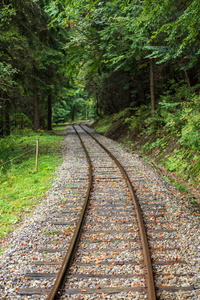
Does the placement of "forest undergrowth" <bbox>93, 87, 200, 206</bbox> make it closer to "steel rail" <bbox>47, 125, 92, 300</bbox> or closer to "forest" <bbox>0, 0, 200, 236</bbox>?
"forest" <bbox>0, 0, 200, 236</bbox>

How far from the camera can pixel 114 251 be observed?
413cm

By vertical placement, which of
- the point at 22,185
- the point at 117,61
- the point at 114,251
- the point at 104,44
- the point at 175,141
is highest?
the point at 104,44

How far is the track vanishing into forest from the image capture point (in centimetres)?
324

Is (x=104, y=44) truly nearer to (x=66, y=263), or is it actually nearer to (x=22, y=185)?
(x=22, y=185)

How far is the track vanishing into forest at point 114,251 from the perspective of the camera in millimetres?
3240

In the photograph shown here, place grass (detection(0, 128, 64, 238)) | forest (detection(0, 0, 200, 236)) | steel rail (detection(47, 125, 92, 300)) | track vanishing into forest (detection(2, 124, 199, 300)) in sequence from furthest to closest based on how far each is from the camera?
forest (detection(0, 0, 200, 236))
grass (detection(0, 128, 64, 238))
track vanishing into forest (detection(2, 124, 199, 300))
steel rail (detection(47, 125, 92, 300))

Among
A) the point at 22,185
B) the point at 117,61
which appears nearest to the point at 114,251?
the point at 22,185

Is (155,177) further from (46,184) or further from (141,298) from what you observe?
(141,298)

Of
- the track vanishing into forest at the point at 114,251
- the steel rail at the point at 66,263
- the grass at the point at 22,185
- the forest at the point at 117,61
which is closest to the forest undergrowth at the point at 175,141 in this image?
the forest at the point at 117,61

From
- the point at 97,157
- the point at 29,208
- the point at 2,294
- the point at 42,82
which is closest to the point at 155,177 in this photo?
the point at 97,157

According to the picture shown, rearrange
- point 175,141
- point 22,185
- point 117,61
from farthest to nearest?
point 117,61, point 175,141, point 22,185

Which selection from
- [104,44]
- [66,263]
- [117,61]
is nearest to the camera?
[66,263]

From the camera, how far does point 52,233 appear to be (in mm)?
4746

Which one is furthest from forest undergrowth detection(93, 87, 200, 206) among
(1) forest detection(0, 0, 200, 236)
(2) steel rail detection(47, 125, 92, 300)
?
(2) steel rail detection(47, 125, 92, 300)
